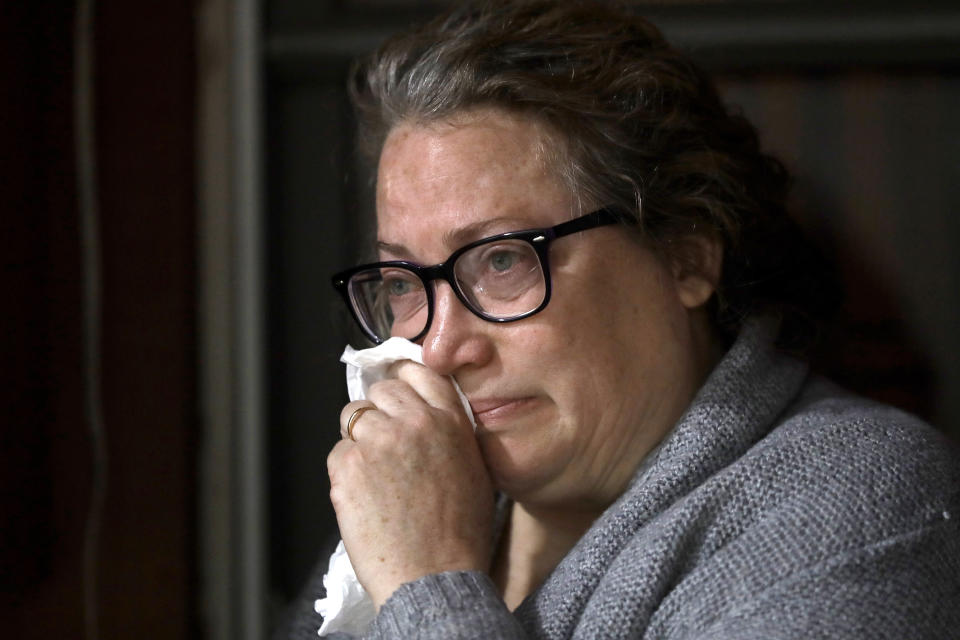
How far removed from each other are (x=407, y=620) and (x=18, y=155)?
1.00 m

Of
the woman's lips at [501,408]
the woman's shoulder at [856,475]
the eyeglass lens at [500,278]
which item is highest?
the eyeglass lens at [500,278]

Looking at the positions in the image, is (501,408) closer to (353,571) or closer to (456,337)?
(456,337)

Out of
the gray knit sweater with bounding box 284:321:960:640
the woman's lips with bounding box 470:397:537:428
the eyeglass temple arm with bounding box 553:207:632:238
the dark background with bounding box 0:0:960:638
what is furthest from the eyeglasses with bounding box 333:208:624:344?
the dark background with bounding box 0:0:960:638

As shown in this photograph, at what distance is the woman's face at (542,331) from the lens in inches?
43.0

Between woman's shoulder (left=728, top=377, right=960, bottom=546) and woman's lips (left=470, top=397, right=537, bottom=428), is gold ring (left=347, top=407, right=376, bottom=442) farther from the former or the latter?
woman's shoulder (left=728, top=377, right=960, bottom=546)

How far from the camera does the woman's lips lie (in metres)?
1.12

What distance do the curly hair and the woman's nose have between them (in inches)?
8.0

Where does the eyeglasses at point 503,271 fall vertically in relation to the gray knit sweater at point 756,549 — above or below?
above

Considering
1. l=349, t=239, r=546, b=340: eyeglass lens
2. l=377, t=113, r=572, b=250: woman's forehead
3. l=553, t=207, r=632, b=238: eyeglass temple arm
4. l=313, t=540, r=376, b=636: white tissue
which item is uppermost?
l=377, t=113, r=572, b=250: woman's forehead

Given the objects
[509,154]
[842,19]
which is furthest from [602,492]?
[842,19]

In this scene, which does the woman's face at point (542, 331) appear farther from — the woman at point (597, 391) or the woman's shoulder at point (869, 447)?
the woman's shoulder at point (869, 447)

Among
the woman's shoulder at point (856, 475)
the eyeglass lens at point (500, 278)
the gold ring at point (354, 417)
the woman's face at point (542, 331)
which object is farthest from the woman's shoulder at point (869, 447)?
the gold ring at point (354, 417)

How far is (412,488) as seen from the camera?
1054 mm

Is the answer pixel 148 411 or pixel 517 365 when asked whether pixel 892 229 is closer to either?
pixel 517 365
